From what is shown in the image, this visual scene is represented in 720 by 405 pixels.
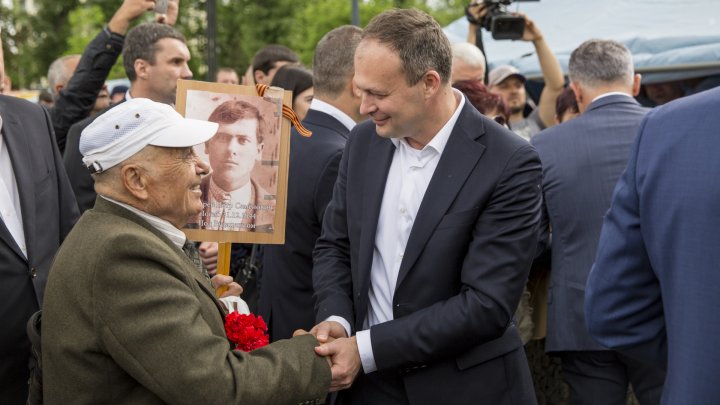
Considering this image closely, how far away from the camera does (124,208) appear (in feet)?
8.89

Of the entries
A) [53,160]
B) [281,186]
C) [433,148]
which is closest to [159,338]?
[433,148]

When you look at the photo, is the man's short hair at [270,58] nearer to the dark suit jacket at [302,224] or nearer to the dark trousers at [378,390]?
the dark suit jacket at [302,224]

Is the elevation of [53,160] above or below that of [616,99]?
below

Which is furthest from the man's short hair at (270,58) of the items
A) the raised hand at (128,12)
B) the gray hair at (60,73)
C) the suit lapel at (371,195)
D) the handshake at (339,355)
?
the handshake at (339,355)

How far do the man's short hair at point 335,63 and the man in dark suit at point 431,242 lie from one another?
4.56ft

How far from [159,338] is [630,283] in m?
1.41

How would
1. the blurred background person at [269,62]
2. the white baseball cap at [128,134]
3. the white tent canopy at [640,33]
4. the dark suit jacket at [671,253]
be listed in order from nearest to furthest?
the dark suit jacket at [671,253] < the white baseball cap at [128,134] < the blurred background person at [269,62] < the white tent canopy at [640,33]

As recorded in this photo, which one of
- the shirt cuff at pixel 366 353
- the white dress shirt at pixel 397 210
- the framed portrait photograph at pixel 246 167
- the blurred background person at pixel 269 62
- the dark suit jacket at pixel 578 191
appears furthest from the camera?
the blurred background person at pixel 269 62

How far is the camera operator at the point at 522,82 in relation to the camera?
7.51m

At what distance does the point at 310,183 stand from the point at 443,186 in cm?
137

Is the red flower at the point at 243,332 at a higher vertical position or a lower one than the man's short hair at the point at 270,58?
lower

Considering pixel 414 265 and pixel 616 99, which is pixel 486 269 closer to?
pixel 414 265

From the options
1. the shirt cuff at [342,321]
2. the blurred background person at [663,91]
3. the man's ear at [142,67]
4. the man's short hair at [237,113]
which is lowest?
the shirt cuff at [342,321]

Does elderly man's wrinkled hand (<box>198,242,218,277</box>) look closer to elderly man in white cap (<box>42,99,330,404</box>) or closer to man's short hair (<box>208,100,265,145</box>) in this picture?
man's short hair (<box>208,100,265,145</box>)
